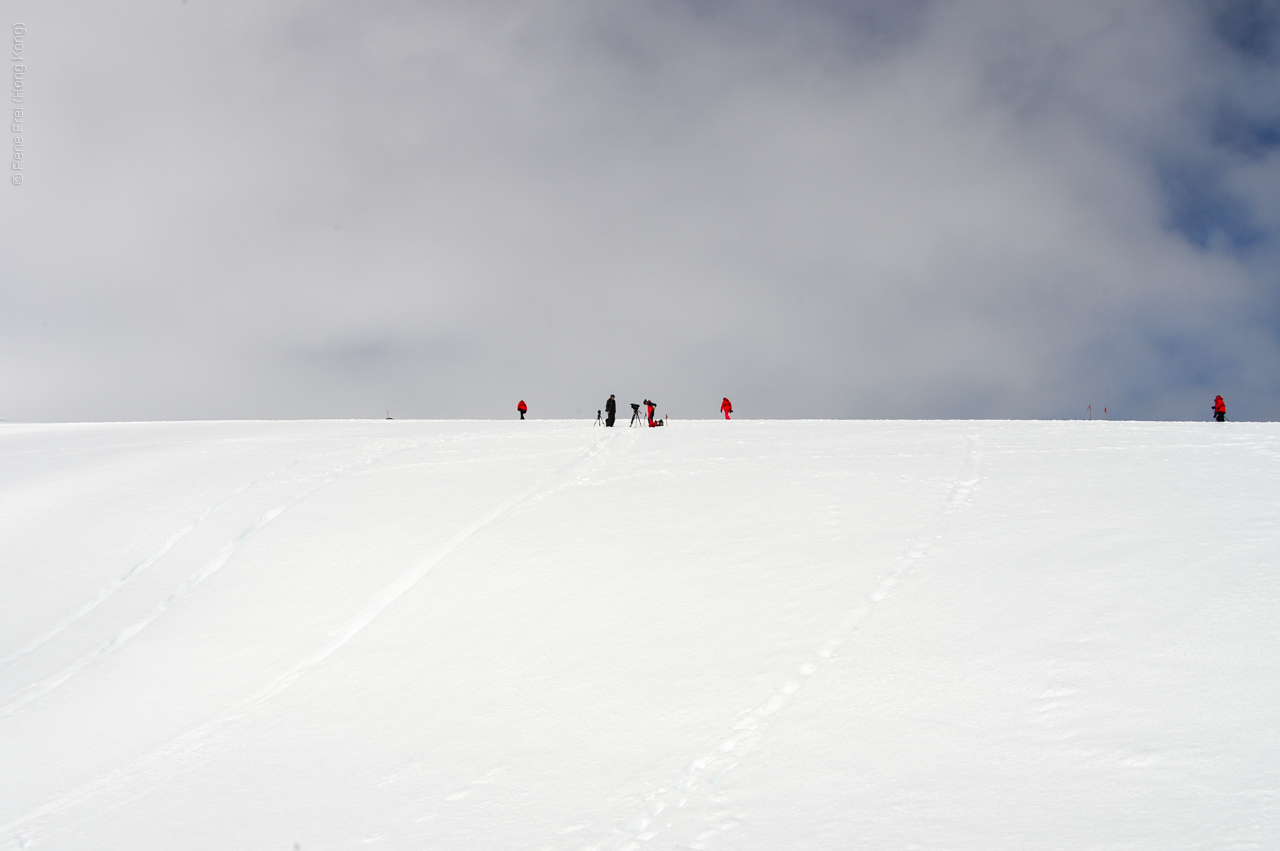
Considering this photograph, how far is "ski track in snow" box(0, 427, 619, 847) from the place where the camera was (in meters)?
8.01

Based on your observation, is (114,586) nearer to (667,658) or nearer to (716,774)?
(667,658)

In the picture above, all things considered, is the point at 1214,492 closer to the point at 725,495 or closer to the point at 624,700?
the point at 725,495

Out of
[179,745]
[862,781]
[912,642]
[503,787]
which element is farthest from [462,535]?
[862,781]

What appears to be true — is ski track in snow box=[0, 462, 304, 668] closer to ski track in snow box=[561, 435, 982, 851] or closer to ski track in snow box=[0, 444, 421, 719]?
ski track in snow box=[0, 444, 421, 719]

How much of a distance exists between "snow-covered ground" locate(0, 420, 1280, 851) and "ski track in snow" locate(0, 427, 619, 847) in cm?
6

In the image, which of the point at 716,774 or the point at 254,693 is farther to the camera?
the point at 254,693

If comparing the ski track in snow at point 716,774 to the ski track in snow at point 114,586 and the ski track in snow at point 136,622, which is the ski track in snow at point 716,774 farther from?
the ski track in snow at point 114,586

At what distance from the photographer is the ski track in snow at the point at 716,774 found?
602 cm

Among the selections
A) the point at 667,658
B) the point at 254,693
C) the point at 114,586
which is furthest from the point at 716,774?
the point at 114,586

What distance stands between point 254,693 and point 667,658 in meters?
5.17

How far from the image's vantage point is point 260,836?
22.6ft

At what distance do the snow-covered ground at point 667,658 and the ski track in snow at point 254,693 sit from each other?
2.2 inches

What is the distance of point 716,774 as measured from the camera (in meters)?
6.75

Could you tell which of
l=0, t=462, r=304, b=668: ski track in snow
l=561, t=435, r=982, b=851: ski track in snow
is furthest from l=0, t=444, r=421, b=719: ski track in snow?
l=561, t=435, r=982, b=851: ski track in snow
